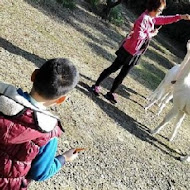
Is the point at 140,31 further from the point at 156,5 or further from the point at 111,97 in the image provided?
the point at 111,97

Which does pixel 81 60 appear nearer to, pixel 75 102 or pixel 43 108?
pixel 75 102

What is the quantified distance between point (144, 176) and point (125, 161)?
32 centimetres

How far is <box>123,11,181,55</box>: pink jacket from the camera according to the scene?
6004 millimetres

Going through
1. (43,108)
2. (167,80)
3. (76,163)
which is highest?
(43,108)

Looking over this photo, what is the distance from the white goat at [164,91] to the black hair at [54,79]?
15.5ft

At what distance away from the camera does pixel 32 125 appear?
6.91 ft

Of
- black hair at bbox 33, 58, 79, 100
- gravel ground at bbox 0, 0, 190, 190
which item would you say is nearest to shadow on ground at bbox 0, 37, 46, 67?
gravel ground at bbox 0, 0, 190, 190

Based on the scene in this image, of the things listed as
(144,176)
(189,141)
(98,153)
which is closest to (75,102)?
(98,153)

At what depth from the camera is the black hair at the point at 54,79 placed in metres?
2.20

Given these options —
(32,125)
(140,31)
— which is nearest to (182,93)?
(140,31)

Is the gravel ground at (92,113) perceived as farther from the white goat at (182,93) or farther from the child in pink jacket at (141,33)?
the child in pink jacket at (141,33)

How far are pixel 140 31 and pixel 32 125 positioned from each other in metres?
4.18

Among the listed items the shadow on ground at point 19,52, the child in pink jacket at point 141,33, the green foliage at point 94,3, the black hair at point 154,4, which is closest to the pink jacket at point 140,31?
the child in pink jacket at point 141,33

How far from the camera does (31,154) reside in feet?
7.11
